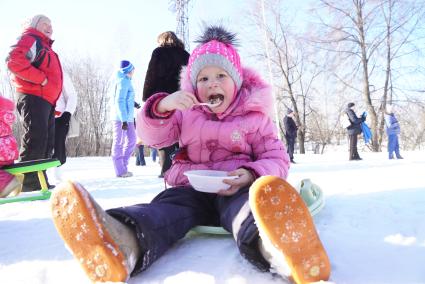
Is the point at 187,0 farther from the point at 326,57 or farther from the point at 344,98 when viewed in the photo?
the point at 344,98

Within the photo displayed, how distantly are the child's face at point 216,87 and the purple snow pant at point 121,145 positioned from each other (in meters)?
2.78

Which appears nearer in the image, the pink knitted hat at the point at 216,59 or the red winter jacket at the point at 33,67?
the pink knitted hat at the point at 216,59

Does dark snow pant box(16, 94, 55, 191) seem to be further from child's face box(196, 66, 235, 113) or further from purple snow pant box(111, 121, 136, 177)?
child's face box(196, 66, 235, 113)

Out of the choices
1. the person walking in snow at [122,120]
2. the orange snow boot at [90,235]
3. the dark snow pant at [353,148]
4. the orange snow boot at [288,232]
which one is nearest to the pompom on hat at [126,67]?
the person walking in snow at [122,120]

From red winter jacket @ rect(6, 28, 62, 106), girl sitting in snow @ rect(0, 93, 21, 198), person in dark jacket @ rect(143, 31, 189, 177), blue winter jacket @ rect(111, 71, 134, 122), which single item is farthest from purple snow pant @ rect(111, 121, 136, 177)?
girl sitting in snow @ rect(0, 93, 21, 198)

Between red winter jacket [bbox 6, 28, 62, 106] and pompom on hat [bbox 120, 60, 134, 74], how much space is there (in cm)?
151

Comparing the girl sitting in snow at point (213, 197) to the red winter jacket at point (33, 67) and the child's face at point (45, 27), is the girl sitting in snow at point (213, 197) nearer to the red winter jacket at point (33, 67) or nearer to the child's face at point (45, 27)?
the red winter jacket at point (33, 67)

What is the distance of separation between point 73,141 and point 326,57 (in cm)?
1394

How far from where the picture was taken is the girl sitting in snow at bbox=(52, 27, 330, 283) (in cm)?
82

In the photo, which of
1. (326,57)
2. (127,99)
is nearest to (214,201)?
(127,99)

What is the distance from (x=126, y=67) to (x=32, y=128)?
77.0 inches

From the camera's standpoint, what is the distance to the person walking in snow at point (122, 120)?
13.8ft

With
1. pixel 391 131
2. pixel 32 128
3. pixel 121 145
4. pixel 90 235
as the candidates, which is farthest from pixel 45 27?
pixel 391 131

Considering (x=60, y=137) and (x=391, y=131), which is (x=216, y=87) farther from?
(x=391, y=131)
